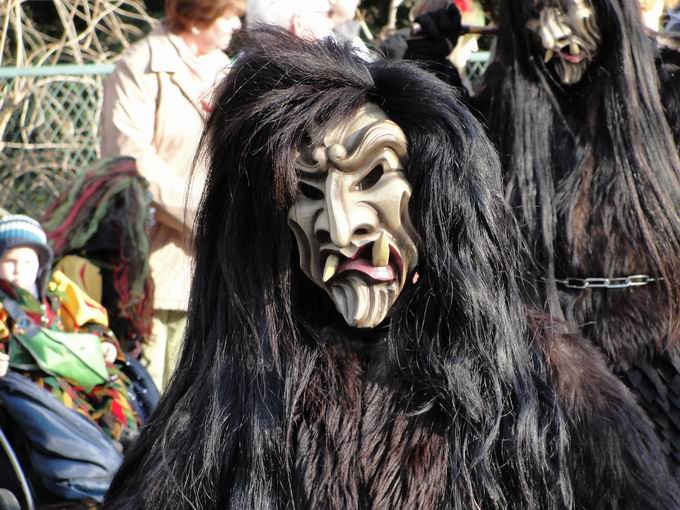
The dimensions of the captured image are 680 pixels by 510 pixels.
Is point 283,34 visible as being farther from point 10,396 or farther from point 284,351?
point 10,396

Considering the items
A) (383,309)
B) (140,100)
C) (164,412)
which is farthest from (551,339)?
(140,100)

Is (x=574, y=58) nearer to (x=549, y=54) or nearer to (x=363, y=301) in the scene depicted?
(x=549, y=54)

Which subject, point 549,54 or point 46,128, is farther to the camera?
point 46,128

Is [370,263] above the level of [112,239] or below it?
above

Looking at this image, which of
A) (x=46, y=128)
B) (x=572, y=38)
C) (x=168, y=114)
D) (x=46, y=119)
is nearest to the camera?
(x=572, y=38)

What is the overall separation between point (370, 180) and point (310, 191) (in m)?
0.11

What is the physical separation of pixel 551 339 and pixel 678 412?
2.84 ft

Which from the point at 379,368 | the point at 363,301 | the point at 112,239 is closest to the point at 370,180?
the point at 363,301

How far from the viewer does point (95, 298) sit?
4.15m

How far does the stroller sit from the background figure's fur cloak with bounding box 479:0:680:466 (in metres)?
1.35

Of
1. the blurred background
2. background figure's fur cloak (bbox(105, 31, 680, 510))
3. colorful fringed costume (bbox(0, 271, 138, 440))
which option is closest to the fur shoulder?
background figure's fur cloak (bbox(105, 31, 680, 510))

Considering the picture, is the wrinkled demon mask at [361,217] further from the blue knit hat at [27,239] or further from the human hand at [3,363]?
the blue knit hat at [27,239]

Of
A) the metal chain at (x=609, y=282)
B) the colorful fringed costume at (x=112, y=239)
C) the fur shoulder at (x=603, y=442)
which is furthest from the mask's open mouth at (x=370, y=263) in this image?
the colorful fringed costume at (x=112, y=239)

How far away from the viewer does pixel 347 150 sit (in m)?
2.12
